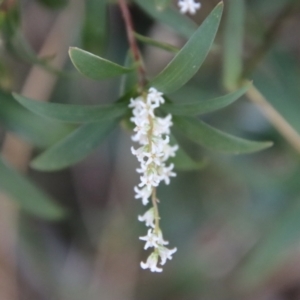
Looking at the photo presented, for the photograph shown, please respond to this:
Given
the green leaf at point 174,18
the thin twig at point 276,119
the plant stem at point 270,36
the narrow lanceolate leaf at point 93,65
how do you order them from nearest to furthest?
1. the narrow lanceolate leaf at point 93,65
2. the green leaf at point 174,18
3. the thin twig at point 276,119
4. the plant stem at point 270,36

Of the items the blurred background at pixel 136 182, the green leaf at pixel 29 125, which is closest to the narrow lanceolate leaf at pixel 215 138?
the blurred background at pixel 136 182

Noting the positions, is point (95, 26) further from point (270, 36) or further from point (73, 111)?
point (270, 36)

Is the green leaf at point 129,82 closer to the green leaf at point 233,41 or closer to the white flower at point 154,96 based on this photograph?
the white flower at point 154,96

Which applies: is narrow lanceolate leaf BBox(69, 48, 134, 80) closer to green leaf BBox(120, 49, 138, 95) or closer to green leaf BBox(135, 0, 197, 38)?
green leaf BBox(120, 49, 138, 95)

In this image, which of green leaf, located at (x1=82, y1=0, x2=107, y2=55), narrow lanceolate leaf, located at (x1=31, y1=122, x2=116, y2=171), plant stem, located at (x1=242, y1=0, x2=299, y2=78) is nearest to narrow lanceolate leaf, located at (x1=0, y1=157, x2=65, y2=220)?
narrow lanceolate leaf, located at (x1=31, y1=122, x2=116, y2=171)

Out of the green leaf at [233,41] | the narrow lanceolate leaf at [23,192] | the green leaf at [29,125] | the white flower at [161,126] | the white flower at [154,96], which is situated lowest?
the white flower at [161,126]

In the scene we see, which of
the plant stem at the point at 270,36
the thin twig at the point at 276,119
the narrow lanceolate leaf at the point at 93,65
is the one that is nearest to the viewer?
the narrow lanceolate leaf at the point at 93,65

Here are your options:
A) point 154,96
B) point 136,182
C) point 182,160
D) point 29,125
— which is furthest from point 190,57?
point 136,182
